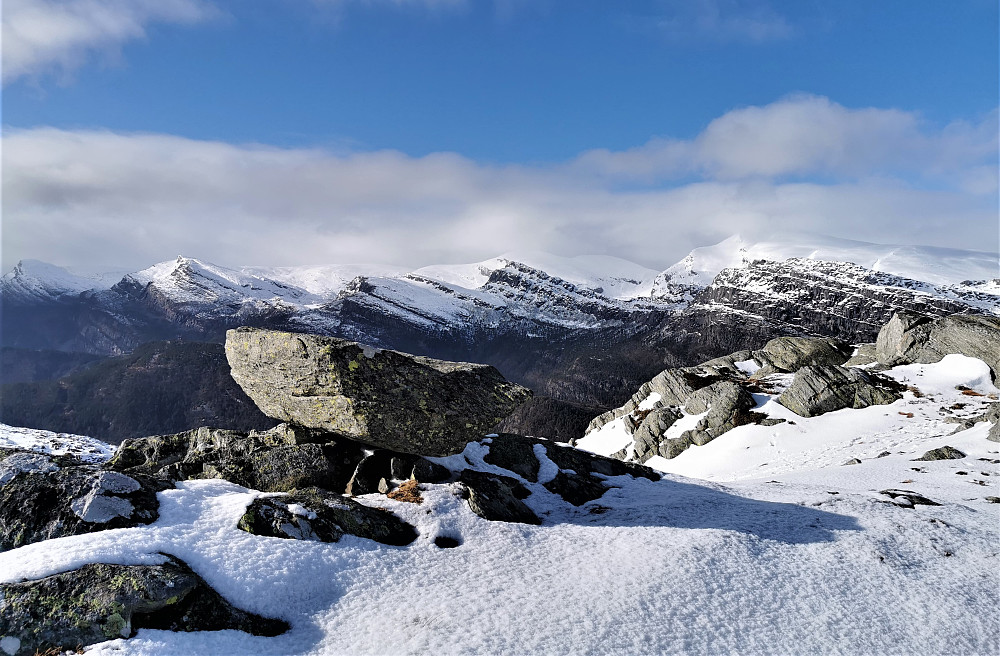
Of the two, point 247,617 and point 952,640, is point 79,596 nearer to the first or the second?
point 247,617

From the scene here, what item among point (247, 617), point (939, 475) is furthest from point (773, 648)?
point (939, 475)

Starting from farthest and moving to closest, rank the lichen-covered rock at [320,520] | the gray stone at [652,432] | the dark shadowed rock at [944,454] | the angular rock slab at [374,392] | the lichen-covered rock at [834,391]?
the gray stone at [652,432]
the lichen-covered rock at [834,391]
the dark shadowed rock at [944,454]
the angular rock slab at [374,392]
the lichen-covered rock at [320,520]

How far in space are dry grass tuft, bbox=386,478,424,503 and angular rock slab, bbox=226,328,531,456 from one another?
5.86 feet

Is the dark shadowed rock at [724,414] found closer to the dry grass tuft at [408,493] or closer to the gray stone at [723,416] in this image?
the gray stone at [723,416]

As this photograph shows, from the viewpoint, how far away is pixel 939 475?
93.0ft

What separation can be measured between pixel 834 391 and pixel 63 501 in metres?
58.5

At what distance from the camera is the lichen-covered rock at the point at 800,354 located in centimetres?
7788

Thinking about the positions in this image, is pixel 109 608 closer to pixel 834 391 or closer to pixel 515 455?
pixel 515 455

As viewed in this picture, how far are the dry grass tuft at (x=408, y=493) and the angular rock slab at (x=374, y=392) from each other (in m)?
1.79

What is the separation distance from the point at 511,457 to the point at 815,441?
113 feet

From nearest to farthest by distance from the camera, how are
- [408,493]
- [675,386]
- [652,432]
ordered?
[408,493]
[652,432]
[675,386]

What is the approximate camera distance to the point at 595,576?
13.6m

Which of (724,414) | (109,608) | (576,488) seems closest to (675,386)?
(724,414)

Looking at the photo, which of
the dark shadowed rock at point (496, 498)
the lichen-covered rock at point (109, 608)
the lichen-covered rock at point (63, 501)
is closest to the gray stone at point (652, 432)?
the dark shadowed rock at point (496, 498)
